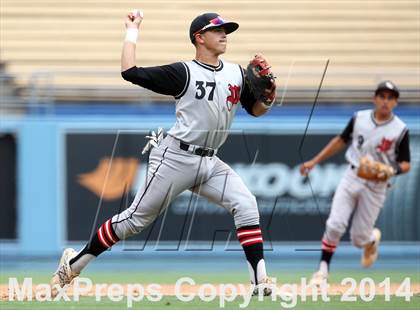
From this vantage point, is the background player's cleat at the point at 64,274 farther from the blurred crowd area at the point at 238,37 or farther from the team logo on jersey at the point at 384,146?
the blurred crowd area at the point at 238,37

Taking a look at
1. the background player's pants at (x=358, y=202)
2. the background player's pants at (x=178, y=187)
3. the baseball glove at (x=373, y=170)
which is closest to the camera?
the background player's pants at (x=178, y=187)

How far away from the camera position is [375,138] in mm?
9945

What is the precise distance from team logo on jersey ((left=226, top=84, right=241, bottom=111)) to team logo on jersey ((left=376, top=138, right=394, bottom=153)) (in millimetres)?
3222

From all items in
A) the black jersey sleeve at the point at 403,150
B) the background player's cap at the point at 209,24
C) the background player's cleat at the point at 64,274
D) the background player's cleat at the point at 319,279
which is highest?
the background player's cap at the point at 209,24

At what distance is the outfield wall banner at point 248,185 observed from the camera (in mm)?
12695

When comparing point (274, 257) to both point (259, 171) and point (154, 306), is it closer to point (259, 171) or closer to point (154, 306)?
point (259, 171)

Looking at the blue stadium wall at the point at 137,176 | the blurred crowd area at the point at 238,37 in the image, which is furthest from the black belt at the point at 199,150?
the blurred crowd area at the point at 238,37

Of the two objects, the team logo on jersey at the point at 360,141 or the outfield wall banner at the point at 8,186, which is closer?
the team logo on jersey at the point at 360,141

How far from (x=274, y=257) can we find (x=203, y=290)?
4.13 m

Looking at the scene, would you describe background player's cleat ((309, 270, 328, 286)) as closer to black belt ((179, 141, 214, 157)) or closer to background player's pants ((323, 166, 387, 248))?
background player's pants ((323, 166, 387, 248))

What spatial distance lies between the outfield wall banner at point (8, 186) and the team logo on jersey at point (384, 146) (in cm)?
506

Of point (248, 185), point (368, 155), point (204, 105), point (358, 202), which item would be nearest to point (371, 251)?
point (358, 202)

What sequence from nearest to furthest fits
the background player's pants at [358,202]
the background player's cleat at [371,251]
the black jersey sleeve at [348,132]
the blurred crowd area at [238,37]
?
the background player's pants at [358,202]
the black jersey sleeve at [348,132]
the background player's cleat at [371,251]
the blurred crowd area at [238,37]

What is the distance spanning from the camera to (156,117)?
12906mm
